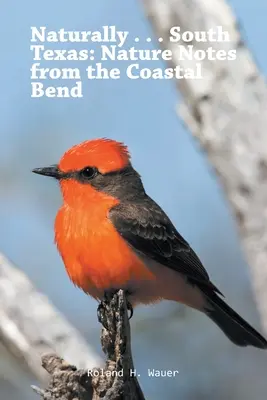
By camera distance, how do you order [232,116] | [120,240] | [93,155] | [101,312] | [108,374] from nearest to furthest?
[108,374] < [232,116] < [101,312] < [120,240] < [93,155]

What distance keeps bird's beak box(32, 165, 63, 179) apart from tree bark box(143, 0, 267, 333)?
89cm

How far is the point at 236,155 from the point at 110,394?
1.49 metres

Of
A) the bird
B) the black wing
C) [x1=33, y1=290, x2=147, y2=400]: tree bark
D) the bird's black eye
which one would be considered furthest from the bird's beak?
[x1=33, y1=290, x2=147, y2=400]: tree bark

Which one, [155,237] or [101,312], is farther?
[155,237]

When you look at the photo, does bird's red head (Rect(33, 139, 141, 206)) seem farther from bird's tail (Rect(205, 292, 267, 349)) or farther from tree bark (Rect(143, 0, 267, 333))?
bird's tail (Rect(205, 292, 267, 349))

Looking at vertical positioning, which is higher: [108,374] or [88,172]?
[88,172]

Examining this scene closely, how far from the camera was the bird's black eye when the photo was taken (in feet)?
22.0

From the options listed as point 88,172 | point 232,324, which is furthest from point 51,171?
point 232,324

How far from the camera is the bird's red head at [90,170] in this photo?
6652 mm

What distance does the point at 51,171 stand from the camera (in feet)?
22.1

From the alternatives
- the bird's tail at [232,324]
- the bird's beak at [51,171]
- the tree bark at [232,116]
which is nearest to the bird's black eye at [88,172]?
the bird's beak at [51,171]

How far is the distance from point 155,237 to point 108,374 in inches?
56.4

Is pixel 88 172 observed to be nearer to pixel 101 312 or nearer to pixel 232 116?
pixel 101 312

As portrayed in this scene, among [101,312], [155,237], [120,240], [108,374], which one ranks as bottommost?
[108,374]
